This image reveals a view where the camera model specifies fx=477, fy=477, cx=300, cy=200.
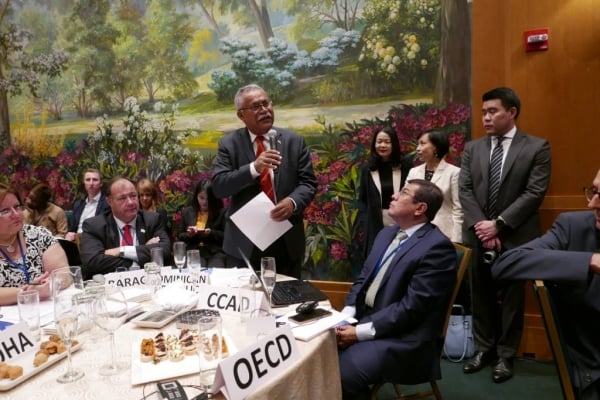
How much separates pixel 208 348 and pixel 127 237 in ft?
6.06

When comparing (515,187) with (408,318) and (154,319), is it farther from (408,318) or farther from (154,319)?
(154,319)

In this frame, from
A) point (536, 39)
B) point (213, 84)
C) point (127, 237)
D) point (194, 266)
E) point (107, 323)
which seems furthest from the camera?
point (213, 84)

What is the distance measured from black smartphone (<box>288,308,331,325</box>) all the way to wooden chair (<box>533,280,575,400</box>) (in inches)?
29.4

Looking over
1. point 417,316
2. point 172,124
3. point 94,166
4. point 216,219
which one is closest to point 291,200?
point 417,316

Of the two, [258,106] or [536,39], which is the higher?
[536,39]

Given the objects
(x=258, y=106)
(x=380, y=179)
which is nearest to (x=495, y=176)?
(x=380, y=179)

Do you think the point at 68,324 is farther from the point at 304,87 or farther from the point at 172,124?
the point at 172,124

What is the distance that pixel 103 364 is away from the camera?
142 cm

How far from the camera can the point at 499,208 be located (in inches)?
124

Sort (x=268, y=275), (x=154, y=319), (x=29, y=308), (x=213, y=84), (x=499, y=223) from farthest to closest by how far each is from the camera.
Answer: (x=213, y=84) → (x=499, y=223) → (x=268, y=275) → (x=154, y=319) → (x=29, y=308)

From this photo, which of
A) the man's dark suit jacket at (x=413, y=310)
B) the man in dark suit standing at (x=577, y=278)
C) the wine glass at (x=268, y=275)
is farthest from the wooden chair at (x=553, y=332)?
the wine glass at (x=268, y=275)

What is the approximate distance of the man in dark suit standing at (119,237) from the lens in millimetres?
2799

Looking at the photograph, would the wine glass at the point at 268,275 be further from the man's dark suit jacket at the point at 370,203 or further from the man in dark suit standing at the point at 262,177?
the man's dark suit jacket at the point at 370,203

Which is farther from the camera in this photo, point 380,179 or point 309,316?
point 380,179
